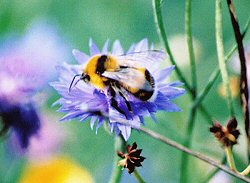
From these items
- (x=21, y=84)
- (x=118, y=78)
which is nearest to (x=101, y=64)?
(x=118, y=78)

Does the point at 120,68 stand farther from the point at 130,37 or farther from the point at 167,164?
the point at 130,37

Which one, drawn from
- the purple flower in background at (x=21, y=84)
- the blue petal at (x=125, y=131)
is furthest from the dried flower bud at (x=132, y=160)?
the purple flower in background at (x=21, y=84)

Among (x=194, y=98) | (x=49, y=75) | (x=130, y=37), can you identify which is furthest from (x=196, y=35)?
(x=194, y=98)

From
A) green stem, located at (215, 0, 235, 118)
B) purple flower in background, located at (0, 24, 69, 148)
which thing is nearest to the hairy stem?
green stem, located at (215, 0, 235, 118)

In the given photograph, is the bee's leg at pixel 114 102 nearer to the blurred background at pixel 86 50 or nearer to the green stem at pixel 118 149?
the green stem at pixel 118 149

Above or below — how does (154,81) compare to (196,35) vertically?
above

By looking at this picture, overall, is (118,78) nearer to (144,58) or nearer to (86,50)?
(144,58)

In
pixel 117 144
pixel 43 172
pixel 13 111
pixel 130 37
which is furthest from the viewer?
pixel 130 37
